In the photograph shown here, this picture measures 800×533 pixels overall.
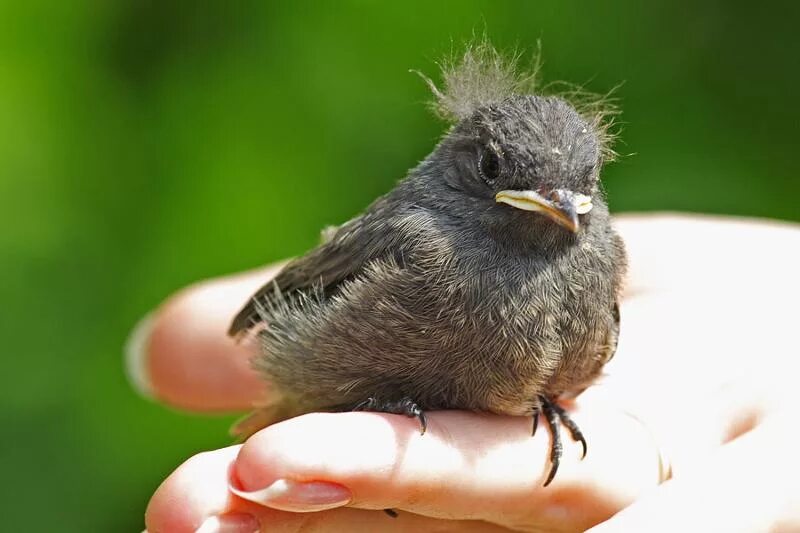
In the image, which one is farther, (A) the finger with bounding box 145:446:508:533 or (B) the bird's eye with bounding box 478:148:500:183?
(B) the bird's eye with bounding box 478:148:500:183

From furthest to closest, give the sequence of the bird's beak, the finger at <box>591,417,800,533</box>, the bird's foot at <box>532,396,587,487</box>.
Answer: the bird's foot at <box>532,396,587,487</box> → the bird's beak → the finger at <box>591,417,800,533</box>

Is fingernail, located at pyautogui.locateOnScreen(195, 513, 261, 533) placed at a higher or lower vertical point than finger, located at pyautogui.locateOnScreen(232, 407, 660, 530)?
lower

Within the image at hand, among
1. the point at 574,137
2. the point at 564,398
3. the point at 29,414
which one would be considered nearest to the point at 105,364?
the point at 29,414

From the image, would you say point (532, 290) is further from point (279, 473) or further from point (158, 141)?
point (158, 141)

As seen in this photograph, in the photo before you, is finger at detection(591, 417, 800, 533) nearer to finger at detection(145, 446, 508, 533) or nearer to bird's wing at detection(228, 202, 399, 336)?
finger at detection(145, 446, 508, 533)

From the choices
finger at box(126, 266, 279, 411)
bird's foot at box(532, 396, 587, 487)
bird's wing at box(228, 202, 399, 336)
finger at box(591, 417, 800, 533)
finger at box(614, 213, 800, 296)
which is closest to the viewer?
finger at box(591, 417, 800, 533)

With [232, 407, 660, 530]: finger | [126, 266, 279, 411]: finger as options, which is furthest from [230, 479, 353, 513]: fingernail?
[126, 266, 279, 411]: finger

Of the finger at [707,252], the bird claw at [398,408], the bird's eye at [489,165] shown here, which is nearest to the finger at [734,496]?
the bird claw at [398,408]
